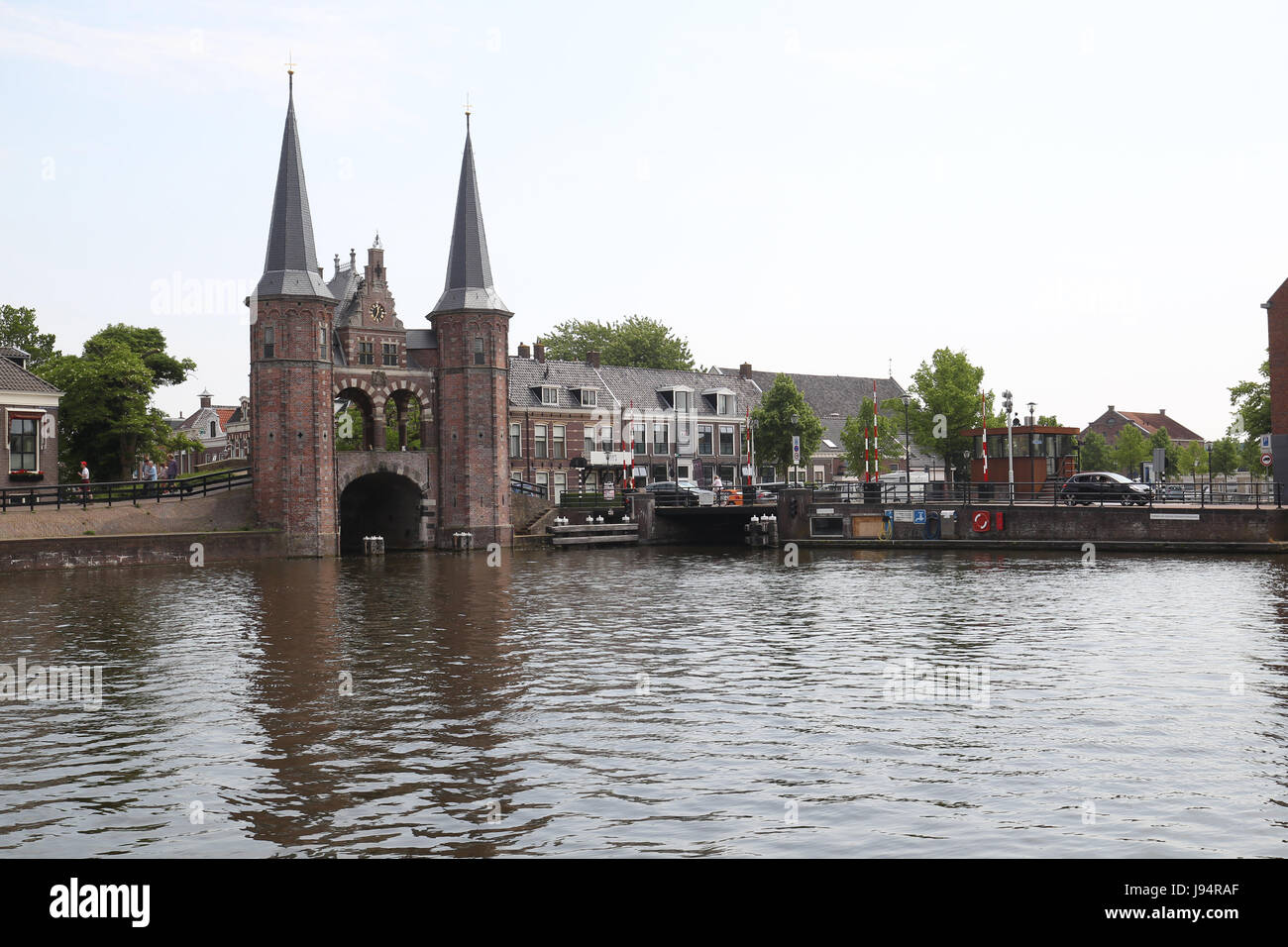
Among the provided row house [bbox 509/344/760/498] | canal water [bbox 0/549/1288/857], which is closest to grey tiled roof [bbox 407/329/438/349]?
row house [bbox 509/344/760/498]

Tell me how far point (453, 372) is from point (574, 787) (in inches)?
1914

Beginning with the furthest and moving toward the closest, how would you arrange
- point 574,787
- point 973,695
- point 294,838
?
1. point 973,695
2. point 574,787
3. point 294,838

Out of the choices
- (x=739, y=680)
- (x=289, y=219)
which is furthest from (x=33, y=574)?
(x=739, y=680)

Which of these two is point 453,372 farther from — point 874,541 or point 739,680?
point 739,680

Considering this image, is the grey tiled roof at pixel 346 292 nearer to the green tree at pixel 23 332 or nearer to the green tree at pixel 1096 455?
the green tree at pixel 23 332

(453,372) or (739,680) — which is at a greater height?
(453,372)

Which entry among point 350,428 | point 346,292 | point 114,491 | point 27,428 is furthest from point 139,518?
point 350,428

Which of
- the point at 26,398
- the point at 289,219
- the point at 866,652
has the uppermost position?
the point at 289,219

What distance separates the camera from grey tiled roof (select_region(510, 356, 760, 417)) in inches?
3071

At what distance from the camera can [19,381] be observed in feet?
174

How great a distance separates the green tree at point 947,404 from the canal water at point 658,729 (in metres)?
44.3

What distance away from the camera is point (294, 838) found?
9969mm

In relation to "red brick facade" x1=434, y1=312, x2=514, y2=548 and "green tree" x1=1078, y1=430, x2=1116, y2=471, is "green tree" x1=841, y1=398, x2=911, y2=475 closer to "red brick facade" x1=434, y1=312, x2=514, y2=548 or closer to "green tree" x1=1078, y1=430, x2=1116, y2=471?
"red brick facade" x1=434, y1=312, x2=514, y2=548

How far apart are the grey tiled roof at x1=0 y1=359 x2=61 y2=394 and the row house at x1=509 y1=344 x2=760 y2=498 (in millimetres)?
29430
